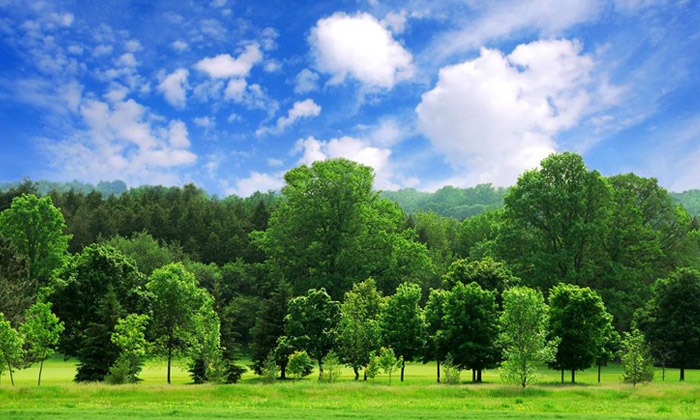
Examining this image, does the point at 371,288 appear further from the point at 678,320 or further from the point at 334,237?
the point at 678,320

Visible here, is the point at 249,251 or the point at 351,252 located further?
the point at 249,251

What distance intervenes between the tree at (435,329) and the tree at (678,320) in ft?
56.8

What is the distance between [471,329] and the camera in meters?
42.2

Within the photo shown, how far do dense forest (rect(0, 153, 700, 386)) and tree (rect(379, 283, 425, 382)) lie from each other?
12 centimetres

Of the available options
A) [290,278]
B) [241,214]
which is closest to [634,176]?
[290,278]

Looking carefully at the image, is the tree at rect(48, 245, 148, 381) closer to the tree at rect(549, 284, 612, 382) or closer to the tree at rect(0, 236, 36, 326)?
the tree at rect(0, 236, 36, 326)

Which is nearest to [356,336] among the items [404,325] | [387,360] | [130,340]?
[404,325]

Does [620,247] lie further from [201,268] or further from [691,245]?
[201,268]

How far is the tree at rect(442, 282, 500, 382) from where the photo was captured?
136 ft

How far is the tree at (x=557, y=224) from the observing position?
191 ft

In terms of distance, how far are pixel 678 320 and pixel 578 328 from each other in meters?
8.97

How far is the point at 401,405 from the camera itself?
2608 centimetres

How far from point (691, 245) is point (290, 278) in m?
49.0

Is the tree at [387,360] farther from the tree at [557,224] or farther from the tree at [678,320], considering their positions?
the tree at [557,224]
